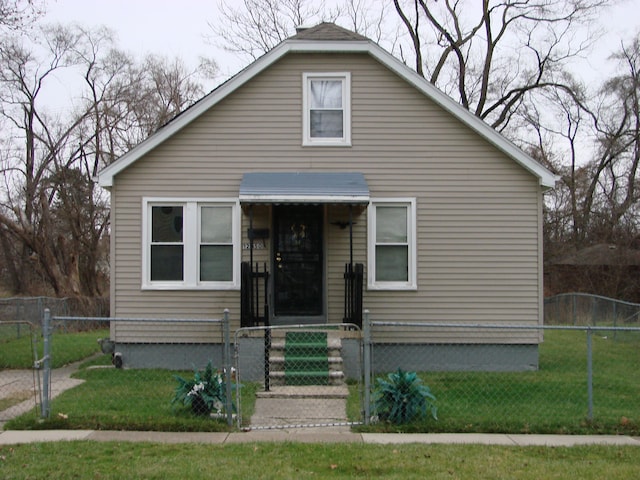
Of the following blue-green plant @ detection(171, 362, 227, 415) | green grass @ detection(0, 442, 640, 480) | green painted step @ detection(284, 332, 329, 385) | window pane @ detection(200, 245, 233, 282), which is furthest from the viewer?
window pane @ detection(200, 245, 233, 282)

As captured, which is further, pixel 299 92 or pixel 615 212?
pixel 615 212

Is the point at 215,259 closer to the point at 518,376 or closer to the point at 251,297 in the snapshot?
the point at 251,297

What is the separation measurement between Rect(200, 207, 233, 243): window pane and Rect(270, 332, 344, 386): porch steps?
226 cm

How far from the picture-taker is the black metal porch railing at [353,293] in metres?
12.1

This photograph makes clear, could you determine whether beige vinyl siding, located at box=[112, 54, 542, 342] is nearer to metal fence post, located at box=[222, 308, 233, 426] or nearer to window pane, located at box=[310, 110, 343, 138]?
window pane, located at box=[310, 110, 343, 138]

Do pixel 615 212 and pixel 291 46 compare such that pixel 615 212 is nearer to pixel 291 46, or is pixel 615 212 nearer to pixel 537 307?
Result: pixel 537 307

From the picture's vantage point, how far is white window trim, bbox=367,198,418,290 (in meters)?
12.9

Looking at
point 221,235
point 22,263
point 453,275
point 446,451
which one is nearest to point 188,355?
point 221,235

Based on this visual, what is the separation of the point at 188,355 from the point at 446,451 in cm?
673

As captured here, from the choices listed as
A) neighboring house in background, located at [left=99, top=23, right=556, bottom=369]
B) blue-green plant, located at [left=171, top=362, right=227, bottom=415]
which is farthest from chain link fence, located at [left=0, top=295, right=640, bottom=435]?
neighboring house in background, located at [left=99, top=23, right=556, bottom=369]

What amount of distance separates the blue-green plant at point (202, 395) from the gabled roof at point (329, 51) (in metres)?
5.50

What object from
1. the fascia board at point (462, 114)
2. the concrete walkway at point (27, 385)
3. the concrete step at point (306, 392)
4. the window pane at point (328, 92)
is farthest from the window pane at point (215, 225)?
the fascia board at point (462, 114)

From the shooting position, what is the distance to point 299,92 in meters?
13.1

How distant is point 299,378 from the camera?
1091 cm
